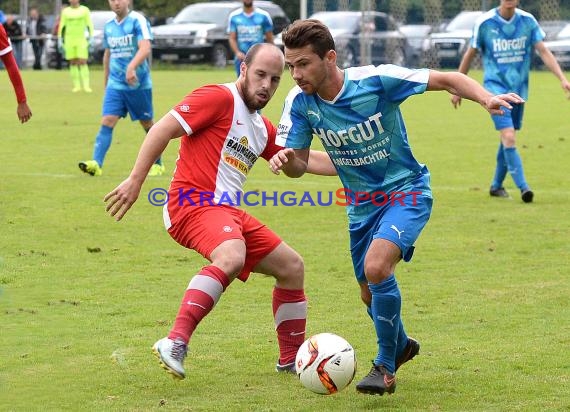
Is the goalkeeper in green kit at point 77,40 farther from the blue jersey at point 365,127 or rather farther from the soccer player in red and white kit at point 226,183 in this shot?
the blue jersey at point 365,127

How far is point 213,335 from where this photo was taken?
638cm

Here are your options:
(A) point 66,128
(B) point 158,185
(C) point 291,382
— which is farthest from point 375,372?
(A) point 66,128

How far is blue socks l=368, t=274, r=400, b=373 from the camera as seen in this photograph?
5266 mm

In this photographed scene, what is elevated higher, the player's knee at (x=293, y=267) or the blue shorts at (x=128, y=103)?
the player's knee at (x=293, y=267)

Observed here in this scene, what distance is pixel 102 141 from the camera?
12.7 m

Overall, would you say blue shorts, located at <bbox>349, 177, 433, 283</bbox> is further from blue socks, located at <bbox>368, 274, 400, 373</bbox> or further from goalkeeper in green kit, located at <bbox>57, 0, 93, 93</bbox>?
goalkeeper in green kit, located at <bbox>57, 0, 93, 93</bbox>

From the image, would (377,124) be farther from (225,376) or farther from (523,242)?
(523,242)

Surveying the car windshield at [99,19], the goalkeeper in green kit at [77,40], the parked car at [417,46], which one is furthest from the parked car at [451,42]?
→ the goalkeeper in green kit at [77,40]

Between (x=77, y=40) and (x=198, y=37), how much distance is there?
8072 millimetres

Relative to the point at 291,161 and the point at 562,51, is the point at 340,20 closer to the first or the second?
the point at 562,51

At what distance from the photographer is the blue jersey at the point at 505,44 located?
1169 cm

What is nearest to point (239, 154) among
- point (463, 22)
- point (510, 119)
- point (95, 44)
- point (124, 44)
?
point (510, 119)

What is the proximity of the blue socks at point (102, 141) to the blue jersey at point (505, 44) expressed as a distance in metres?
4.05

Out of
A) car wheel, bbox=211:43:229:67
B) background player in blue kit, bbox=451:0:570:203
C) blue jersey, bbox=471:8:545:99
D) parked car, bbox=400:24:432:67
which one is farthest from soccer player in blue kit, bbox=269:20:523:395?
car wheel, bbox=211:43:229:67
